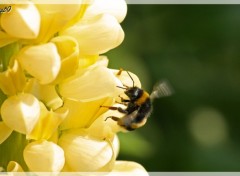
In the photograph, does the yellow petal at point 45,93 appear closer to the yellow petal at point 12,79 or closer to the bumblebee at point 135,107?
the yellow petal at point 12,79

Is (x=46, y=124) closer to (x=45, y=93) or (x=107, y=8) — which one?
(x=45, y=93)

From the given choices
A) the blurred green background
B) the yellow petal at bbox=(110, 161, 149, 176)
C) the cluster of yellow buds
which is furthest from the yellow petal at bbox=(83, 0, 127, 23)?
the blurred green background

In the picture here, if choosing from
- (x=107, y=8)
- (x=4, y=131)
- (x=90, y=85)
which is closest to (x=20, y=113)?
(x=4, y=131)

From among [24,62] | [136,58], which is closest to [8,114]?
[24,62]

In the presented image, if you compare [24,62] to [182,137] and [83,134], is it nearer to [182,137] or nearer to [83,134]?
[83,134]

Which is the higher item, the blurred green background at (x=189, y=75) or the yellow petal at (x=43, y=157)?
the yellow petal at (x=43, y=157)

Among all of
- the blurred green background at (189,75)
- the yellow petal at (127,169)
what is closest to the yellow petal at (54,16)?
the yellow petal at (127,169)
